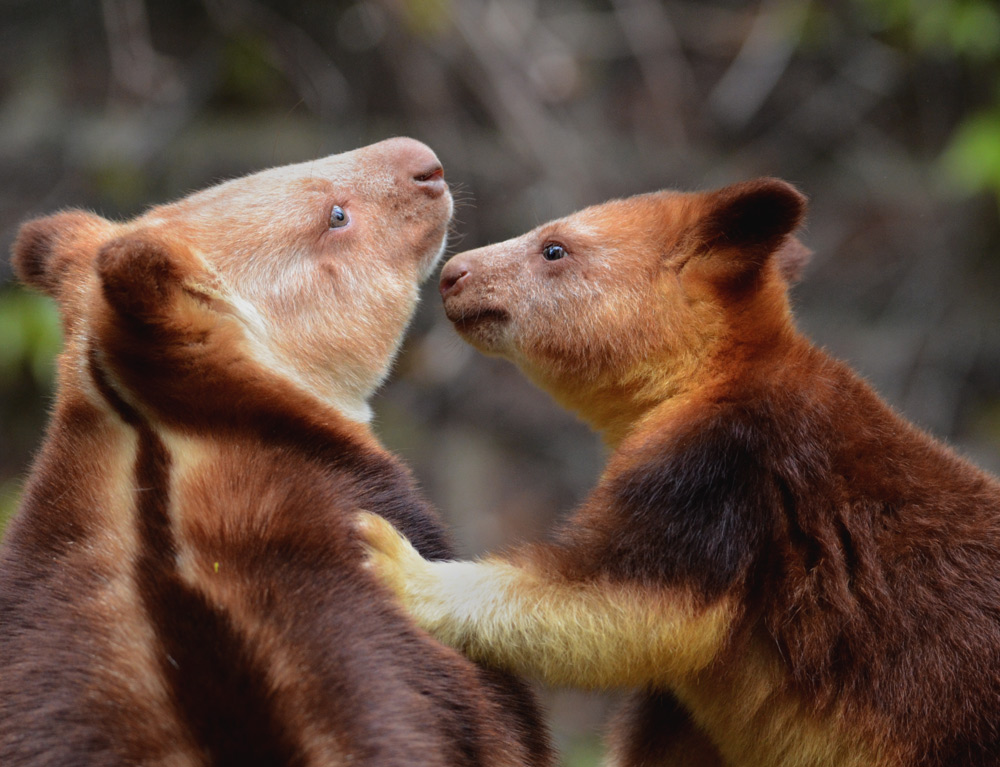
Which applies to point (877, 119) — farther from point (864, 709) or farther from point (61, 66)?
point (864, 709)

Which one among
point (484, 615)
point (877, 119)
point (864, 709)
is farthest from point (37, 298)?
point (877, 119)

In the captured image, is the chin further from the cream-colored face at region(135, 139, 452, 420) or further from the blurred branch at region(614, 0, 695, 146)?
the blurred branch at region(614, 0, 695, 146)

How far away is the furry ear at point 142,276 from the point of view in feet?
9.45

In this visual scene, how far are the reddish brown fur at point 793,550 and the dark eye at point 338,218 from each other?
3.78 feet

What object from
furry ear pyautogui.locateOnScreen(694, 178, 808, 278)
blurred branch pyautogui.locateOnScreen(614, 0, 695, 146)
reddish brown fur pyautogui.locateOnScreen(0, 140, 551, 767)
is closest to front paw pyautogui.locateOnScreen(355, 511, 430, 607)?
reddish brown fur pyautogui.locateOnScreen(0, 140, 551, 767)

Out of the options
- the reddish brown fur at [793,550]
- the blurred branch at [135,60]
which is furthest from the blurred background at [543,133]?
the reddish brown fur at [793,550]

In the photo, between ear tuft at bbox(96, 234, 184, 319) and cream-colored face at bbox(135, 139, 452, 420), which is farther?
cream-colored face at bbox(135, 139, 452, 420)

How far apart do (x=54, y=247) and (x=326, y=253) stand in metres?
0.96

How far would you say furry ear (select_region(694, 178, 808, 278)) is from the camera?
375cm

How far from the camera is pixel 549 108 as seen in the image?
889cm

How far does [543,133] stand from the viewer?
8664mm

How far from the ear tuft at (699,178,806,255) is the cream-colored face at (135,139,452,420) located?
0.94 m

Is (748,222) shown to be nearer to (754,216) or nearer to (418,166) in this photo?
(754,216)

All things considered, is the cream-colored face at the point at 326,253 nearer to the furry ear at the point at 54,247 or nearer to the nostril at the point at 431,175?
the nostril at the point at 431,175
